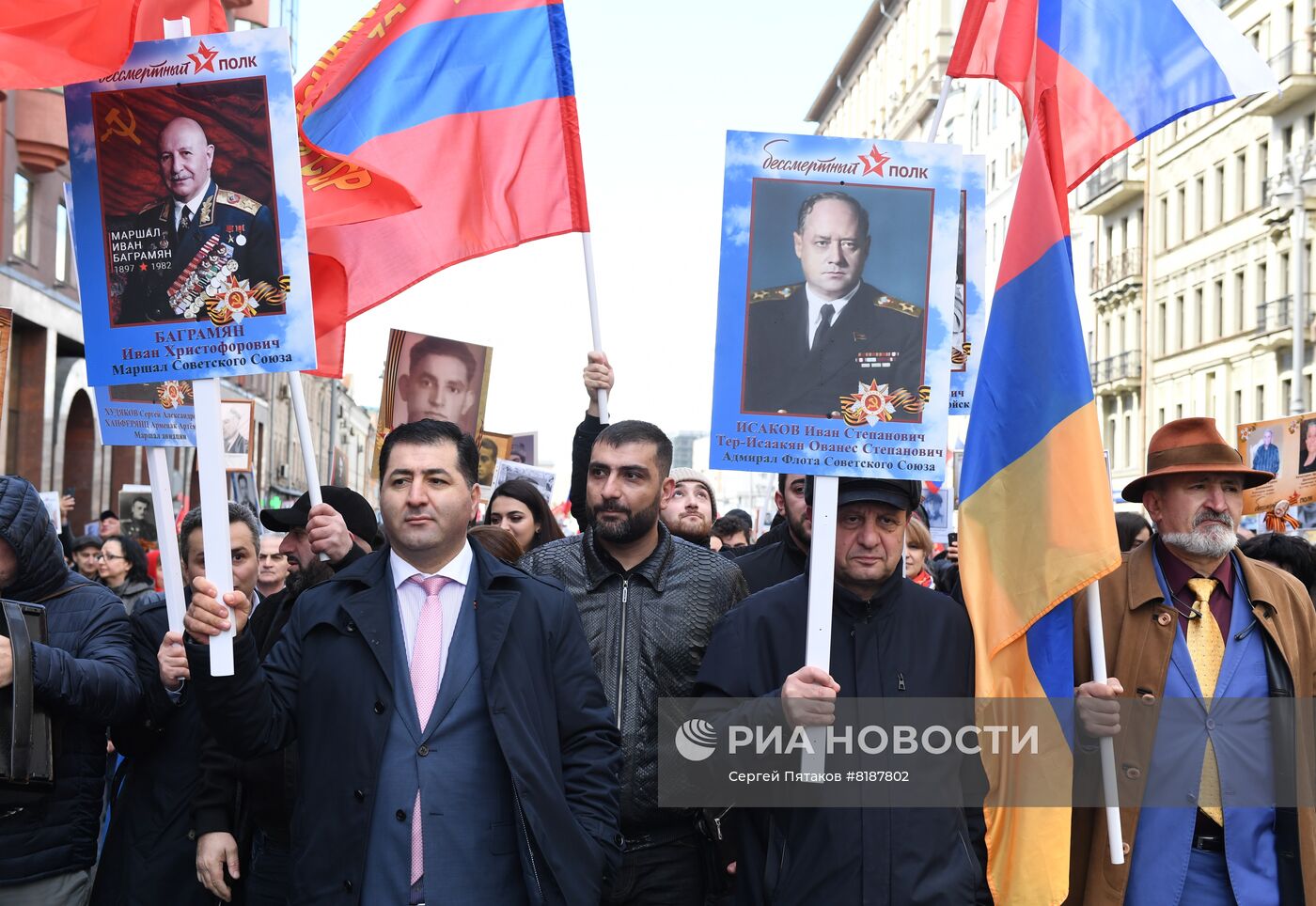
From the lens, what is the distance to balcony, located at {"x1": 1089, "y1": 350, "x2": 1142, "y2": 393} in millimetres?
53312

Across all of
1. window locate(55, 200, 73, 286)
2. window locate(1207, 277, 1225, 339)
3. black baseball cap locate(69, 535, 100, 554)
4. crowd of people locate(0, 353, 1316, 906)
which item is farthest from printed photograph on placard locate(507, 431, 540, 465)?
window locate(1207, 277, 1225, 339)

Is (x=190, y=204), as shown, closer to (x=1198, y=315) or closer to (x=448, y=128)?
(x=448, y=128)

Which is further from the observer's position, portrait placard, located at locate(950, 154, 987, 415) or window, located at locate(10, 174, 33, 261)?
window, located at locate(10, 174, 33, 261)

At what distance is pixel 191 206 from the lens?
15.3 feet

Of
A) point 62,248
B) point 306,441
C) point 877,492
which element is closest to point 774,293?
point 877,492

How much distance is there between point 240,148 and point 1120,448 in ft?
179

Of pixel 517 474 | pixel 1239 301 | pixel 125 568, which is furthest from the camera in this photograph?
pixel 1239 301

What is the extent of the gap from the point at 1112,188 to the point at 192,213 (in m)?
51.4

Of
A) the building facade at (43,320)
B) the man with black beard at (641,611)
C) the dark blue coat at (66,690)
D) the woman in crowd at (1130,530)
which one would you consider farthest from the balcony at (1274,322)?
the dark blue coat at (66,690)

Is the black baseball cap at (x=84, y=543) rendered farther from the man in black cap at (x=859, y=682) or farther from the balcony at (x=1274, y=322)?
the balcony at (x=1274, y=322)

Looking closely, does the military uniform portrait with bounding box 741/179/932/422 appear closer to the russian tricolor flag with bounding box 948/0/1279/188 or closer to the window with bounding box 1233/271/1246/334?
the russian tricolor flag with bounding box 948/0/1279/188

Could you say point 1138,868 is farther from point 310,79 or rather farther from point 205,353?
point 310,79

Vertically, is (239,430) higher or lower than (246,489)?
higher

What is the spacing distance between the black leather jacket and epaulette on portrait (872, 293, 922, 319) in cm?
119
